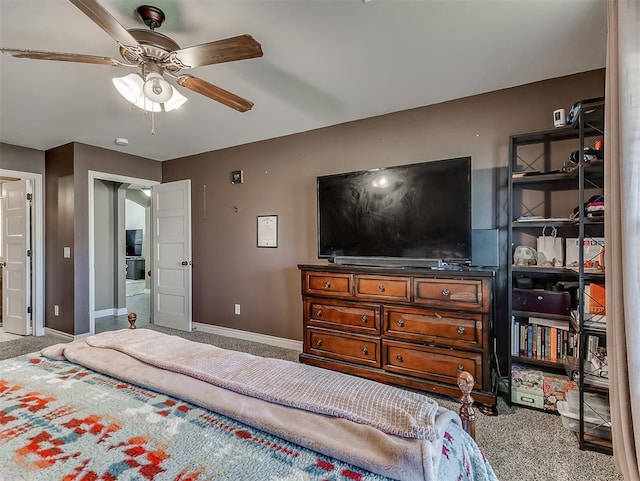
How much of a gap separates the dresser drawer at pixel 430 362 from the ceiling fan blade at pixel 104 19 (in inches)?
101

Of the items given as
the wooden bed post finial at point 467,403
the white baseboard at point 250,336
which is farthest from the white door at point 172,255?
the wooden bed post finial at point 467,403

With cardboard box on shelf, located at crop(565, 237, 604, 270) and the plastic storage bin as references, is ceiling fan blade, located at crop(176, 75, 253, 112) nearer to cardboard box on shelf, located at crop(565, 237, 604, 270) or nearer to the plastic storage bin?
cardboard box on shelf, located at crop(565, 237, 604, 270)

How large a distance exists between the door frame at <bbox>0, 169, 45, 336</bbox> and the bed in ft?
11.7

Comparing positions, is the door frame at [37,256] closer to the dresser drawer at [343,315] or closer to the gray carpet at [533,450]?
the dresser drawer at [343,315]

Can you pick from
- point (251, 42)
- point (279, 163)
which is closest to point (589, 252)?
point (251, 42)

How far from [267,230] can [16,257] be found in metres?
3.49

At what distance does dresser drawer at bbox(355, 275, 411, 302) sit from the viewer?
2635 mm

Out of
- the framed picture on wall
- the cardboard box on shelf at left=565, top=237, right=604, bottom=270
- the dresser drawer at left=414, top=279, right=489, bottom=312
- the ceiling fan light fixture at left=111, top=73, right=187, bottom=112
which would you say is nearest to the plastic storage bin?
the dresser drawer at left=414, top=279, right=489, bottom=312

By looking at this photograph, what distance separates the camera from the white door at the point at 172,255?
462 cm

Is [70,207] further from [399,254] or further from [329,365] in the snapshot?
[399,254]

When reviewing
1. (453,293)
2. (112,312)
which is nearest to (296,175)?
(453,293)

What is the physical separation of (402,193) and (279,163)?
1712 millimetres

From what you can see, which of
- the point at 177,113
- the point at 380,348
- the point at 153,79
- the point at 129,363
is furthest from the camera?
the point at 177,113

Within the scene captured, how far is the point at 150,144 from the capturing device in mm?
4152
